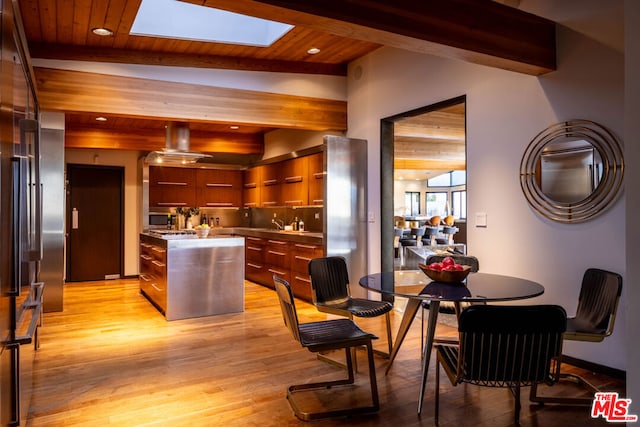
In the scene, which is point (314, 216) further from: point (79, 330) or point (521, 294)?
point (521, 294)

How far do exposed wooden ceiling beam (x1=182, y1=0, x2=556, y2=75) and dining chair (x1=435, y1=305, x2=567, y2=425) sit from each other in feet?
6.06

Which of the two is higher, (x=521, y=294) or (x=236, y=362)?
(x=521, y=294)

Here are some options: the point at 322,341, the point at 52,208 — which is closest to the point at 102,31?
the point at 52,208

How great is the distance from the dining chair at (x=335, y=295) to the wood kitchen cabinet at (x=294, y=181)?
10.1 ft

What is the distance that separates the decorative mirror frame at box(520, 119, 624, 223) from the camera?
3.31 metres

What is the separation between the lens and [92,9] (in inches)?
157

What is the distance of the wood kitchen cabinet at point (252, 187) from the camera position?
8.55 m

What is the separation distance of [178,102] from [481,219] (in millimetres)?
3632

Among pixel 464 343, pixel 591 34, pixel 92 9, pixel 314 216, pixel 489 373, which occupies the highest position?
pixel 92 9

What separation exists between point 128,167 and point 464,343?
770 centimetres

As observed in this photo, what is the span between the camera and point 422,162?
1085 cm

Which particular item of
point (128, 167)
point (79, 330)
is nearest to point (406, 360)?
point (79, 330)

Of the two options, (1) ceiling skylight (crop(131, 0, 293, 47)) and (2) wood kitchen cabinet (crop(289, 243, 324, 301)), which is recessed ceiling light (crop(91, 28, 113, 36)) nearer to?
(1) ceiling skylight (crop(131, 0, 293, 47))

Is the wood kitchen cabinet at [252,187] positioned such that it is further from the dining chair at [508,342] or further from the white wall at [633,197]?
the white wall at [633,197]
